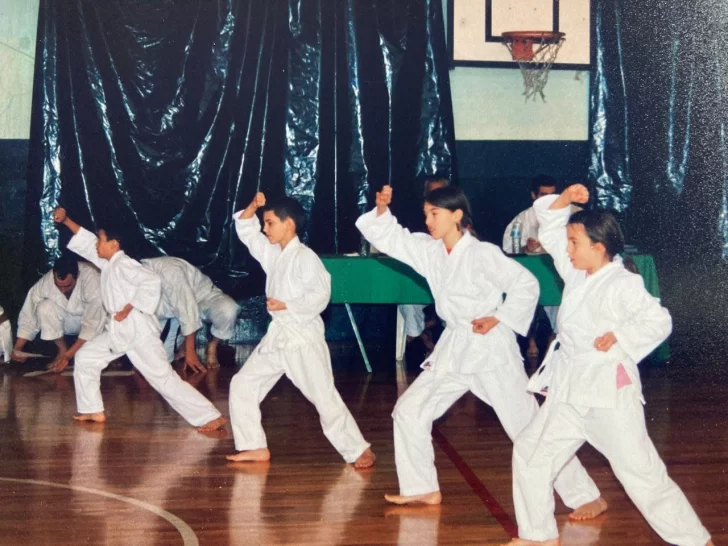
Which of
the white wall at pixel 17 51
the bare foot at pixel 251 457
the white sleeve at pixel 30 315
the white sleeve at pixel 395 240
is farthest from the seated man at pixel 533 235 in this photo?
the white wall at pixel 17 51

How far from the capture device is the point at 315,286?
16.2ft

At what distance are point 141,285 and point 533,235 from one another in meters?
3.18

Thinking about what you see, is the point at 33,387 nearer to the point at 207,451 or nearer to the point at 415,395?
the point at 207,451

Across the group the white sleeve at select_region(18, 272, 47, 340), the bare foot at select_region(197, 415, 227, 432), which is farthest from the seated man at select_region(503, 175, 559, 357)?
the white sleeve at select_region(18, 272, 47, 340)

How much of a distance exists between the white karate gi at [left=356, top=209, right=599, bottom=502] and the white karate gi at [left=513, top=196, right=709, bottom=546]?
1.49 feet

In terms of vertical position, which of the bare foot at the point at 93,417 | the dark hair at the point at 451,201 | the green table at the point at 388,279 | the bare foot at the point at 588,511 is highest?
the dark hair at the point at 451,201

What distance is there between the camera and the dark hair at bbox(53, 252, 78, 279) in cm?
748

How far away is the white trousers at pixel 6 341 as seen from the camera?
778cm

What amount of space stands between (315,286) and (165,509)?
1247mm

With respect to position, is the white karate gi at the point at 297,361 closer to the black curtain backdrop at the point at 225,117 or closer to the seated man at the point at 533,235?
the seated man at the point at 533,235

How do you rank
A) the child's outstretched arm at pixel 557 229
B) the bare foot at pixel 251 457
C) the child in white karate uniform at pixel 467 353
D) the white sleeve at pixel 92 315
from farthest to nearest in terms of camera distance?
the white sleeve at pixel 92 315 → the bare foot at pixel 251 457 → the child in white karate uniform at pixel 467 353 → the child's outstretched arm at pixel 557 229

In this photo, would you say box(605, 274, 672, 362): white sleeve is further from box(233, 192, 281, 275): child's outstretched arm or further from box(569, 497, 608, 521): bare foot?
box(233, 192, 281, 275): child's outstretched arm

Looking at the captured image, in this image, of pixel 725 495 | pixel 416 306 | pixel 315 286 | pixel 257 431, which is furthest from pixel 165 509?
pixel 416 306

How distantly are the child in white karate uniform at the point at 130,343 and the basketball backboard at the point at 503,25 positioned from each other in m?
3.66
